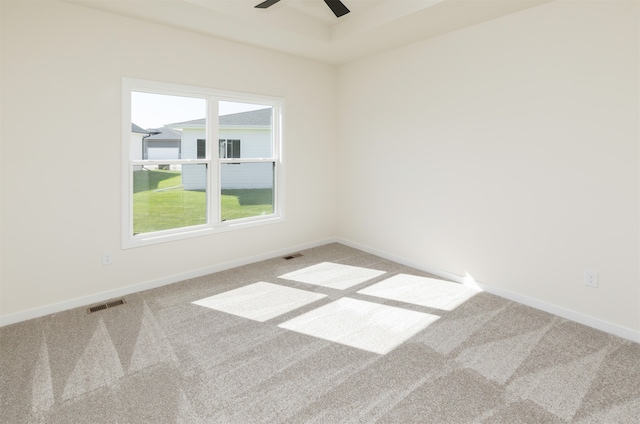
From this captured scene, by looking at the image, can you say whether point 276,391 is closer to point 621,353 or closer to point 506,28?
point 621,353

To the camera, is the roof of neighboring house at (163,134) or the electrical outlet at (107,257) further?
the roof of neighboring house at (163,134)

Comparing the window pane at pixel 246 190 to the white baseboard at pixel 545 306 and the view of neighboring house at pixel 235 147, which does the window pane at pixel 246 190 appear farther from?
the white baseboard at pixel 545 306

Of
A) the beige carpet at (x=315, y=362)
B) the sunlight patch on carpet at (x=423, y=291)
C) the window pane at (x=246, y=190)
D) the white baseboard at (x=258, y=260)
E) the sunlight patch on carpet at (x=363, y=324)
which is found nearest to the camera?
the beige carpet at (x=315, y=362)

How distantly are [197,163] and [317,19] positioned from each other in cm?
199

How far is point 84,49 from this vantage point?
9.89 ft

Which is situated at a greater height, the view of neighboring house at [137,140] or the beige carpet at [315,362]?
the view of neighboring house at [137,140]

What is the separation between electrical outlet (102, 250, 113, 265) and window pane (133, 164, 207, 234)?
1.01 feet

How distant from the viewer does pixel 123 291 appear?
339cm

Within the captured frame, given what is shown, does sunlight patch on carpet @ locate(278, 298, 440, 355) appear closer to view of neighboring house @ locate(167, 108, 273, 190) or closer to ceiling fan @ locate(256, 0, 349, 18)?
view of neighboring house @ locate(167, 108, 273, 190)

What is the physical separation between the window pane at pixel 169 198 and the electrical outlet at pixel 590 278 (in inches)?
144

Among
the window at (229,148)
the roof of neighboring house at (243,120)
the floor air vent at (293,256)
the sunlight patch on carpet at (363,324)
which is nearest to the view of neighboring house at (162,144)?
the roof of neighboring house at (243,120)

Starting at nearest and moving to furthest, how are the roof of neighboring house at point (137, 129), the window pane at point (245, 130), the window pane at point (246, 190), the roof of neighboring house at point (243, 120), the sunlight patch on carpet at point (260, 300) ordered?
1. the sunlight patch on carpet at point (260, 300)
2. the roof of neighboring house at point (137, 129)
3. the roof of neighboring house at point (243, 120)
4. the window pane at point (245, 130)
5. the window pane at point (246, 190)

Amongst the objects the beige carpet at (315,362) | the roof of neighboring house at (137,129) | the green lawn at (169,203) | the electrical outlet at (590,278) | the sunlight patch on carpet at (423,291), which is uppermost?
the roof of neighboring house at (137,129)

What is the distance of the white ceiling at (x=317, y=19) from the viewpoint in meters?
2.98
